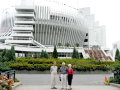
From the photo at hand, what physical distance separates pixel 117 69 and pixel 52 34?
7864cm

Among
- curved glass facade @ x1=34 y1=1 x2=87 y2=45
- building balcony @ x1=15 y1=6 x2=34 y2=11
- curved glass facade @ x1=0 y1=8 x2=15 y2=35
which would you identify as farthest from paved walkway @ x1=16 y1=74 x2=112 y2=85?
curved glass facade @ x1=0 y1=8 x2=15 y2=35

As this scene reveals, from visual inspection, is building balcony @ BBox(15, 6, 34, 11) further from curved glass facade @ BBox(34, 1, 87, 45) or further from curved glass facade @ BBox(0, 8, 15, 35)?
curved glass facade @ BBox(0, 8, 15, 35)

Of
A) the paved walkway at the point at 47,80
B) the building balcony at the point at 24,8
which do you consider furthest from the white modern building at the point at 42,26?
the paved walkway at the point at 47,80

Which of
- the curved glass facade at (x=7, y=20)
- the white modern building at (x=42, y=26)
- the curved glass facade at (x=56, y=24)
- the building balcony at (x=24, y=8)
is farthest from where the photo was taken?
the curved glass facade at (x=7, y=20)

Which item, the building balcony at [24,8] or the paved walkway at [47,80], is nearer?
the paved walkway at [47,80]

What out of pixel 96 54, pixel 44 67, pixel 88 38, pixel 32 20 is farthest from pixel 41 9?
pixel 44 67

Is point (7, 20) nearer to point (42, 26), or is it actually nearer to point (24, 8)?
point (24, 8)

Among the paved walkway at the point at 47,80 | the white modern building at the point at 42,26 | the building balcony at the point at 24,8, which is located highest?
the building balcony at the point at 24,8

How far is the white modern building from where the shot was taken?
83.9 m

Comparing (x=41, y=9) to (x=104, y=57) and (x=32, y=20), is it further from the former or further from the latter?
(x=104, y=57)

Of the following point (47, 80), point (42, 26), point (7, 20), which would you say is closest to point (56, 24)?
point (42, 26)

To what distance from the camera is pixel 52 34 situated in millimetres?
95750

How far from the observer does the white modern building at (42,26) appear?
83.9 metres

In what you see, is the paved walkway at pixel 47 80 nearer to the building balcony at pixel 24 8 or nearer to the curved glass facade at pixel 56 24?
the building balcony at pixel 24 8
